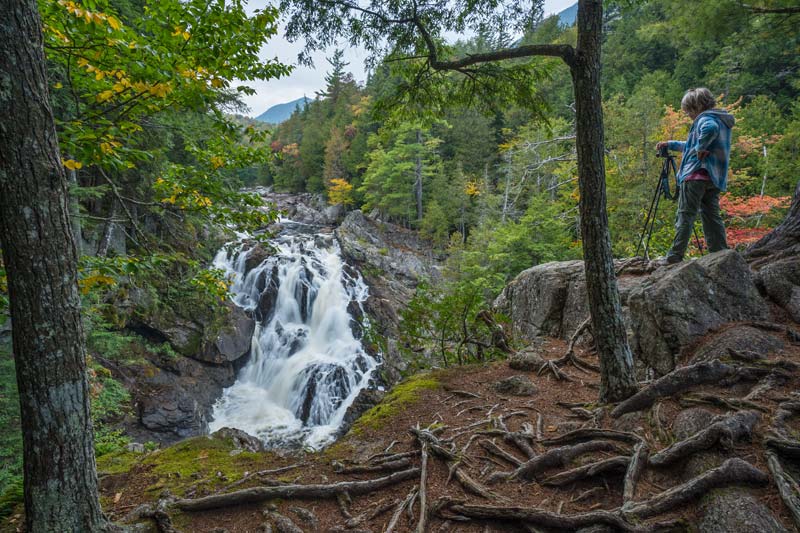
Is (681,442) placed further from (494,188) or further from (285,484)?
(494,188)

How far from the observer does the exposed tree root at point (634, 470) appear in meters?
2.25

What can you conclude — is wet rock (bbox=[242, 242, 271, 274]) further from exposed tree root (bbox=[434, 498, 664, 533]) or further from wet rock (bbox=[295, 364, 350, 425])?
exposed tree root (bbox=[434, 498, 664, 533])

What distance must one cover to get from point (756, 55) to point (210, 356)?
32.6 metres

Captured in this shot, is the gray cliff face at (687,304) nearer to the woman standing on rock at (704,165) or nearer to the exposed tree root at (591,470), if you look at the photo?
the woman standing on rock at (704,165)

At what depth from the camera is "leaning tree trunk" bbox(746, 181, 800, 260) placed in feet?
15.4

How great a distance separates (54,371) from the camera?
193cm

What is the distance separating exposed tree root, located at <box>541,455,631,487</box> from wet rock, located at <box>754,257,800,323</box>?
3.15 meters

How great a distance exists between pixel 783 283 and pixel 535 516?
439 centimetres

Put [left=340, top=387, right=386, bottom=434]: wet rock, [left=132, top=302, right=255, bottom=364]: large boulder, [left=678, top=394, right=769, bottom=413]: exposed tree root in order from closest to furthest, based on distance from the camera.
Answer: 1. [left=678, top=394, right=769, bottom=413]: exposed tree root
2. [left=340, top=387, right=386, bottom=434]: wet rock
3. [left=132, top=302, right=255, bottom=364]: large boulder

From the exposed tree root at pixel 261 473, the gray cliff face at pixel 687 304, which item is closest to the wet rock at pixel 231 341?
the exposed tree root at pixel 261 473

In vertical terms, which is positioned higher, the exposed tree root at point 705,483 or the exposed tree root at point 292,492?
the exposed tree root at point 705,483

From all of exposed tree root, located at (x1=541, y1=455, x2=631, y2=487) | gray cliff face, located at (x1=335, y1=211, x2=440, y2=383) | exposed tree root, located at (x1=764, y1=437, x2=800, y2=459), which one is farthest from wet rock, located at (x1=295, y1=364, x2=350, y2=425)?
exposed tree root, located at (x1=764, y1=437, x2=800, y2=459)

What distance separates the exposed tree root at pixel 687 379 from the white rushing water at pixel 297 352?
799 cm

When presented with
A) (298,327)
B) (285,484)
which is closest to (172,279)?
(298,327)
